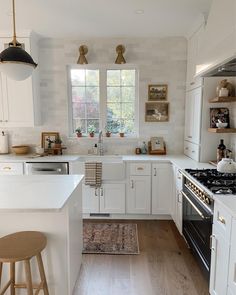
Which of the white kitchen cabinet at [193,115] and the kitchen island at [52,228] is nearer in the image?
the kitchen island at [52,228]

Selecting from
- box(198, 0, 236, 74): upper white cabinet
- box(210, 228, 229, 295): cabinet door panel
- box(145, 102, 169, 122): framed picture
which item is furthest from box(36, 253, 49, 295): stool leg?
box(145, 102, 169, 122): framed picture

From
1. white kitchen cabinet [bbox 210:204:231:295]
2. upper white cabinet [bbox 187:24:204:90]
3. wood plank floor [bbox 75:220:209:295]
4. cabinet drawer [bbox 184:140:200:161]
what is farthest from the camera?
cabinet drawer [bbox 184:140:200:161]

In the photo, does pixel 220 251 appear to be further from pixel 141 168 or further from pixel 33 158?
pixel 33 158

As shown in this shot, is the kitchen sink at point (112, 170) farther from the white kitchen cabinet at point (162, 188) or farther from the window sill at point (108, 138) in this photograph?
the window sill at point (108, 138)

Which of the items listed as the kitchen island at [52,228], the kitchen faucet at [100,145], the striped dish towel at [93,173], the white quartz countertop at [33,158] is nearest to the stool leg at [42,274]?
the kitchen island at [52,228]

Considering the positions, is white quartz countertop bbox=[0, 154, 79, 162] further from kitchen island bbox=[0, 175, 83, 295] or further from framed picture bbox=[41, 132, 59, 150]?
kitchen island bbox=[0, 175, 83, 295]

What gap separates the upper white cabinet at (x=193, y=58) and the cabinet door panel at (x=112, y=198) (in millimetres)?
1731

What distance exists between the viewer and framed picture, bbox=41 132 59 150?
13.0 ft

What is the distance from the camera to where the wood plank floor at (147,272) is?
7.02 ft

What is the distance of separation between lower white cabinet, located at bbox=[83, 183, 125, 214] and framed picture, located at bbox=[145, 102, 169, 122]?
1182mm

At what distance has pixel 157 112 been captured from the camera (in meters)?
3.89

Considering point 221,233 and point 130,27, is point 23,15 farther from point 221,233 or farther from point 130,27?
point 221,233

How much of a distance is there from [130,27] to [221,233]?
281cm

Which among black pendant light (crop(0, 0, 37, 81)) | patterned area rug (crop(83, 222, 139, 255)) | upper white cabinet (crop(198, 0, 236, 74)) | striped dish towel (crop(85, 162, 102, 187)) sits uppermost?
upper white cabinet (crop(198, 0, 236, 74))
